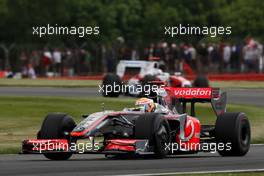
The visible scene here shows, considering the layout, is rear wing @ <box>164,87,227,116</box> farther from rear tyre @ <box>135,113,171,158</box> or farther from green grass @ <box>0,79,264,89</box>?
green grass @ <box>0,79,264,89</box>

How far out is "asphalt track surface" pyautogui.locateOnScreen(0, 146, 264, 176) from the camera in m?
16.4

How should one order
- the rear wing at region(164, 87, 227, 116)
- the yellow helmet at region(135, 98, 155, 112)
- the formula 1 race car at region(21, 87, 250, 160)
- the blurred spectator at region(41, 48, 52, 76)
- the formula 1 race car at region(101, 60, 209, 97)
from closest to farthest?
1. the formula 1 race car at region(21, 87, 250, 160)
2. the yellow helmet at region(135, 98, 155, 112)
3. the rear wing at region(164, 87, 227, 116)
4. the formula 1 race car at region(101, 60, 209, 97)
5. the blurred spectator at region(41, 48, 52, 76)

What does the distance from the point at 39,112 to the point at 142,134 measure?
14473mm

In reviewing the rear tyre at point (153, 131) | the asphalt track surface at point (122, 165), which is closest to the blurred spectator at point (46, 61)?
the asphalt track surface at point (122, 165)

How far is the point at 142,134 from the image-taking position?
1844 centimetres

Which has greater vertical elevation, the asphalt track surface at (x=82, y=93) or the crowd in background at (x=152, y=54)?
the crowd in background at (x=152, y=54)

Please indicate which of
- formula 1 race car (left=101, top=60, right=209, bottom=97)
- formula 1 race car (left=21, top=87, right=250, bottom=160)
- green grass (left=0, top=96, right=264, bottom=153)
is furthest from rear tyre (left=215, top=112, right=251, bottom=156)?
formula 1 race car (left=101, top=60, right=209, bottom=97)

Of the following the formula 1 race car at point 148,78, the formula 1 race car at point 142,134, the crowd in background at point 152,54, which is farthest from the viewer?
the crowd in background at point 152,54

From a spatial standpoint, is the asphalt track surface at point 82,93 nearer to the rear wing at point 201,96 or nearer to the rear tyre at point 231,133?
the rear wing at point 201,96

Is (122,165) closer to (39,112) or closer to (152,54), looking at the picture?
(39,112)

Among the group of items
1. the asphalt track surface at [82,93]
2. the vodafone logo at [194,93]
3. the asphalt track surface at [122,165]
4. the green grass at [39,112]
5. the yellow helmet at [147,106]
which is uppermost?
the vodafone logo at [194,93]

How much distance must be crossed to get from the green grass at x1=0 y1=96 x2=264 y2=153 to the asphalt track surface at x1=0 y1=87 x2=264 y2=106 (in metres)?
2.28

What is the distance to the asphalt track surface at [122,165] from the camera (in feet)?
53.8

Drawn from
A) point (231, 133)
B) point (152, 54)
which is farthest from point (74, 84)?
point (231, 133)
